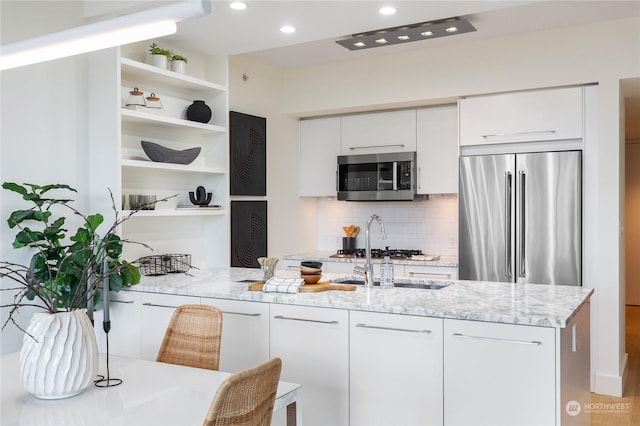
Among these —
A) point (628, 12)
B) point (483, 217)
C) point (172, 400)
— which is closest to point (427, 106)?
point (483, 217)

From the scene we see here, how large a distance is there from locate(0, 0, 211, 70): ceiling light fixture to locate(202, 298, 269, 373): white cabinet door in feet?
5.70

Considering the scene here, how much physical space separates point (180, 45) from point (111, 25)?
3.02 meters

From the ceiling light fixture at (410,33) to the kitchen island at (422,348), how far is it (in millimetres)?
1865

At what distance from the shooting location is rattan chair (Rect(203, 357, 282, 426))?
4.92 feet

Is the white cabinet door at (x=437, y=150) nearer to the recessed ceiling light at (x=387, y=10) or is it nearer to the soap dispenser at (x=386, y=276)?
the recessed ceiling light at (x=387, y=10)

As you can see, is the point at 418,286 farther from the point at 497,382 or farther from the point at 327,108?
the point at 327,108

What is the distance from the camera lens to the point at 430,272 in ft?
15.9

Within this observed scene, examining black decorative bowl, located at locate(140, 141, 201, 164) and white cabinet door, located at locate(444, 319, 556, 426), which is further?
black decorative bowl, located at locate(140, 141, 201, 164)

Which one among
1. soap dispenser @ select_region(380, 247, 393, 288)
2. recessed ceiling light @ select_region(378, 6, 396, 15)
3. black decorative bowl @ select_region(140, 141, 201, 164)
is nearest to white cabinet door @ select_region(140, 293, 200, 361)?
black decorative bowl @ select_region(140, 141, 201, 164)

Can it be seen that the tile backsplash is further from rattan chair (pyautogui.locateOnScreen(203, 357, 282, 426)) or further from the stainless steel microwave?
rattan chair (pyautogui.locateOnScreen(203, 357, 282, 426))

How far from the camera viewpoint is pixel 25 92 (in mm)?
3430

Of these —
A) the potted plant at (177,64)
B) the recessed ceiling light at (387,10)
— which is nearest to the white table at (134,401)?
the recessed ceiling light at (387,10)

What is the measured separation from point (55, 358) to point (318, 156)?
3.98 m

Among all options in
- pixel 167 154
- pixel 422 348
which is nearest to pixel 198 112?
pixel 167 154
